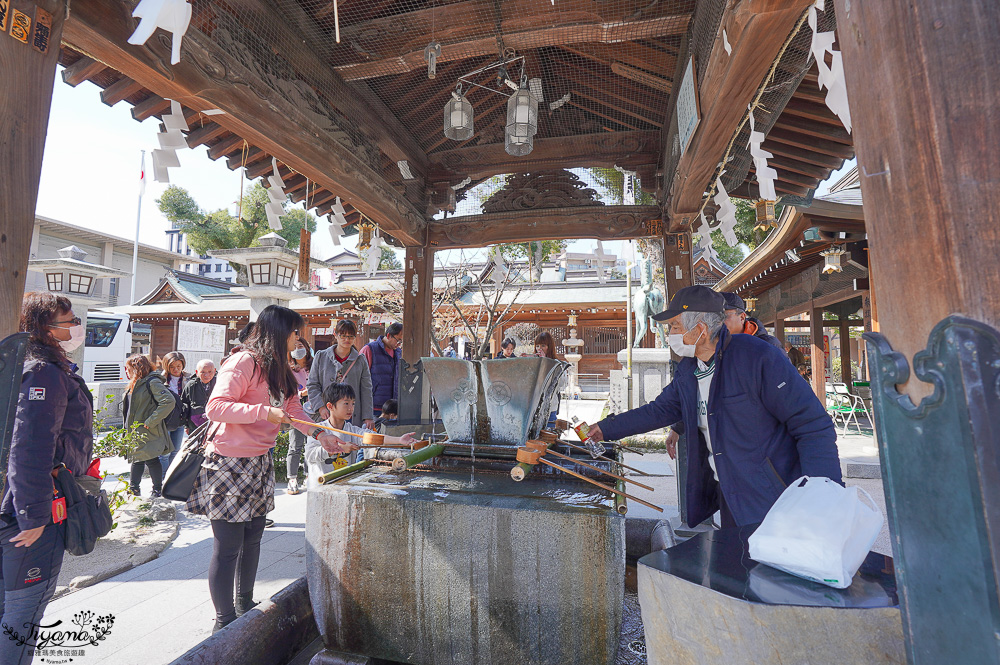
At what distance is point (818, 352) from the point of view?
1094 centimetres

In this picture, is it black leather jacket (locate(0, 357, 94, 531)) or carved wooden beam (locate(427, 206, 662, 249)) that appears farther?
carved wooden beam (locate(427, 206, 662, 249))

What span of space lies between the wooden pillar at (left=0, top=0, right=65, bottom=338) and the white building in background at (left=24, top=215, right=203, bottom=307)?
20.0 meters

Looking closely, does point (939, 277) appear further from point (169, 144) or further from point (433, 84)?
point (433, 84)

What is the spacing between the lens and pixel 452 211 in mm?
5996

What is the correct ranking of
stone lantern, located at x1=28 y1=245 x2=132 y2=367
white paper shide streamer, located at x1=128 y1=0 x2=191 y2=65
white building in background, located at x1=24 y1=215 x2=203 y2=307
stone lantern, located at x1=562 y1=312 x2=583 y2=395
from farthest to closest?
white building in background, located at x1=24 y1=215 x2=203 y2=307, stone lantern, located at x1=562 y1=312 x2=583 y2=395, stone lantern, located at x1=28 y1=245 x2=132 y2=367, white paper shide streamer, located at x1=128 y1=0 x2=191 y2=65

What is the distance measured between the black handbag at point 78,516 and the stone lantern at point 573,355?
13.7 meters

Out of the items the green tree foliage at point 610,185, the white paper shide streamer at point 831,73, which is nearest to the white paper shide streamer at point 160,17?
the white paper shide streamer at point 831,73

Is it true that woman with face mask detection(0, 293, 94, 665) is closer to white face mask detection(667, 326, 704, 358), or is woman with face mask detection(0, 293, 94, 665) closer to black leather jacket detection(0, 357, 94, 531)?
black leather jacket detection(0, 357, 94, 531)

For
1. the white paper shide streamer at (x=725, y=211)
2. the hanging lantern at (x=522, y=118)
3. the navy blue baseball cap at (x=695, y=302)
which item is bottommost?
the navy blue baseball cap at (x=695, y=302)

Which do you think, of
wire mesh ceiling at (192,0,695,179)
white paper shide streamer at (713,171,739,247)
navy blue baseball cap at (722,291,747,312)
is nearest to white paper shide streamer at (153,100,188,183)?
wire mesh ceiling at (192,0,695,179)

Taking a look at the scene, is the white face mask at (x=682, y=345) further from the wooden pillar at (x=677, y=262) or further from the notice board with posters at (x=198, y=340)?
the notice board with posters at (x=198, y=340)

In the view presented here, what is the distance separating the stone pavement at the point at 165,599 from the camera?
2.62 metres

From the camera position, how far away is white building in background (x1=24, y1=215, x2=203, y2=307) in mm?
19703

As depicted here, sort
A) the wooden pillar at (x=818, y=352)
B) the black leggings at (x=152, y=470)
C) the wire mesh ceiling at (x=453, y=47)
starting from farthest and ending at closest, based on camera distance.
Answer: the wooden pillar at (x=818, y=352)
the black leggings at (x=152, y=470)
the wire mesh ceiling at (x=453, y=47)
